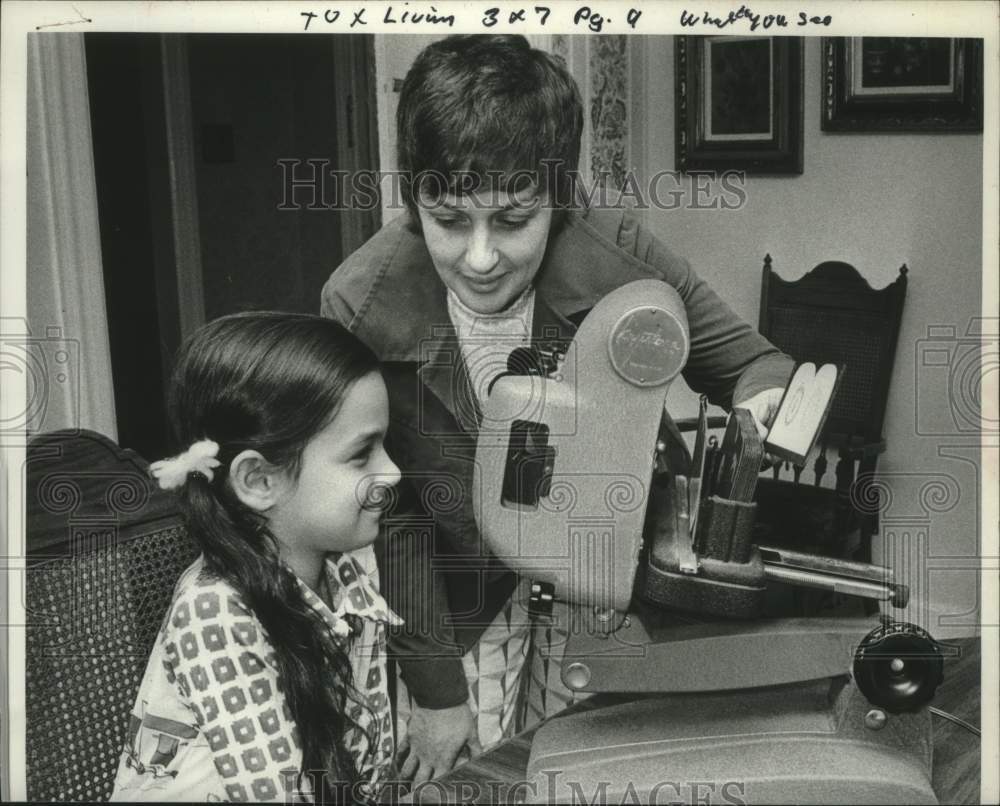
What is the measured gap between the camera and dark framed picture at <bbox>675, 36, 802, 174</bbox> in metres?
1.04

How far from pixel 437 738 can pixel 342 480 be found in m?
0.31

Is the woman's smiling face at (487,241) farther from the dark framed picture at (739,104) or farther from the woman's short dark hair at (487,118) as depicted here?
the dark framed picture at (739,104)

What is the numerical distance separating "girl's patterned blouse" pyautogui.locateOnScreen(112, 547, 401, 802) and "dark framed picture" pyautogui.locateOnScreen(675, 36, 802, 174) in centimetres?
60

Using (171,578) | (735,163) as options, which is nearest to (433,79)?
(735,163)

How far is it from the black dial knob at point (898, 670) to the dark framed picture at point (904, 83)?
512 mm

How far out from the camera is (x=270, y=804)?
89 cm

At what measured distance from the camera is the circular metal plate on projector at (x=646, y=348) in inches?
35.9

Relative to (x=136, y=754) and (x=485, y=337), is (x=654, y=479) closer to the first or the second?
(x=485, y=337)

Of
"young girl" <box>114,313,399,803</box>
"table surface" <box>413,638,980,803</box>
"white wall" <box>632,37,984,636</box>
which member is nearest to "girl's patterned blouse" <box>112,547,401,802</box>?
"young girl" <box>114,313,399,803</box>

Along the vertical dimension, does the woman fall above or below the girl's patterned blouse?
above

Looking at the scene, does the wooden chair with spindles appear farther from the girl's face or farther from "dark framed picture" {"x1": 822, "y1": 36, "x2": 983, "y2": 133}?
the girl's face

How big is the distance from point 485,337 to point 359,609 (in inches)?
11.8
